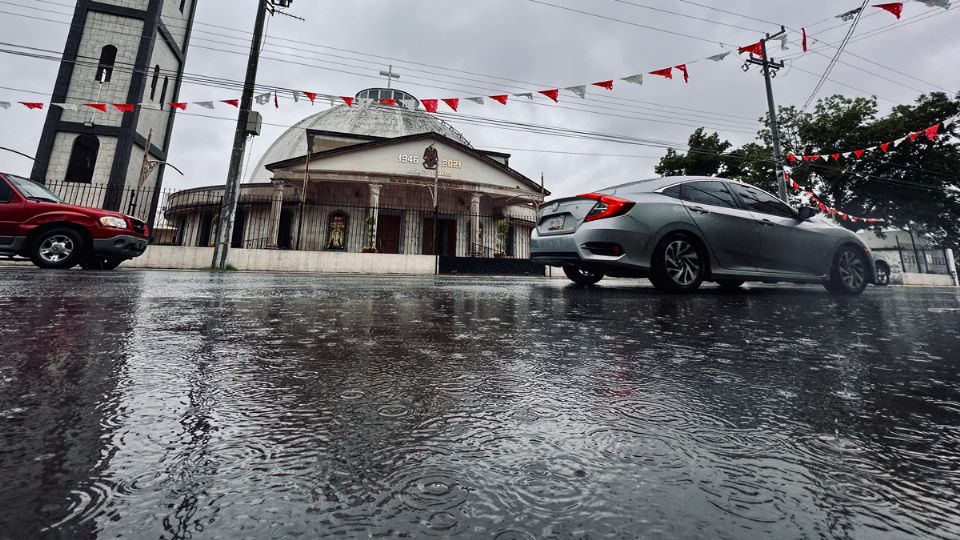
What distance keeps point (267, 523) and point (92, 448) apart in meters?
0.40

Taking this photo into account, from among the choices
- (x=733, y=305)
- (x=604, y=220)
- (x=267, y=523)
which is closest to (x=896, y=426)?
(x=267, y=523)

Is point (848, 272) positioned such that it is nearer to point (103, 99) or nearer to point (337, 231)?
point (337, 231)

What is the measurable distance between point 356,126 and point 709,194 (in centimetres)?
3234

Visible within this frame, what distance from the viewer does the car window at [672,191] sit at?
5.05m

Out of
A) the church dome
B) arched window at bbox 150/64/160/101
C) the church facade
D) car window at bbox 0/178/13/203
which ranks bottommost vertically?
car window at bbox 0/178/13/203

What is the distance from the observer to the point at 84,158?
20141mm

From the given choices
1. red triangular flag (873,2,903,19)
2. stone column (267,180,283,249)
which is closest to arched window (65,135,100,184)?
stone column (267,180,283,249)

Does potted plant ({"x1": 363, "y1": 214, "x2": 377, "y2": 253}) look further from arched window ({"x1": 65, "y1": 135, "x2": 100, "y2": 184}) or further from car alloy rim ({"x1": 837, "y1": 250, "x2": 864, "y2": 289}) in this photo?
car alloy rim ({"x1": 837, "y1": 250, "x2": 864, "y2": 289})

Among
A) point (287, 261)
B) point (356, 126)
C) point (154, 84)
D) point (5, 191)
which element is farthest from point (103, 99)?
point (5, 191)

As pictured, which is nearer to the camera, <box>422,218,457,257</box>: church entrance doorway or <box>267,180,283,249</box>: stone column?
Answer: <box>267,180,283,249</box>: stone column

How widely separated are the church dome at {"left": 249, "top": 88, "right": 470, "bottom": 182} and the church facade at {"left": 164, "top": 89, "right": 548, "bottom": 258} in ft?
19.6

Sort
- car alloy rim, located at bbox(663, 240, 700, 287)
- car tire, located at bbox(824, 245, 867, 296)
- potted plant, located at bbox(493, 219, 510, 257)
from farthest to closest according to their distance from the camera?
1. potted plant, located at bbox(493, 219, 510, 257)
2. car tire, located at bbox(824, 245, 867, 296)
3. car alloy rim, located at bbox(663, 240, 700, 287)

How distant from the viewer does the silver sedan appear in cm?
482

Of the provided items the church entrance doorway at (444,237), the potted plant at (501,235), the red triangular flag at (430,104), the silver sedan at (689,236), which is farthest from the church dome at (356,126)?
the silver sedan at (689,236)
